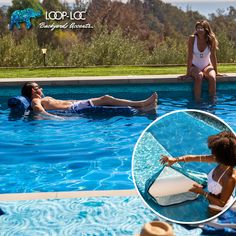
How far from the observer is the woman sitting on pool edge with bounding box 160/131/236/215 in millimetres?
2939

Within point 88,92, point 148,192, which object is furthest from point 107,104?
point 148,192

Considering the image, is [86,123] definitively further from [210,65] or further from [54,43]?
[54,43]

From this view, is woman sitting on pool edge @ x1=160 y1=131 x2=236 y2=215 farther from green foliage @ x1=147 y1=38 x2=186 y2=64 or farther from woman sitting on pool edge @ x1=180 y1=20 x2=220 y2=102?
green foliage @ x1=147 y1=38 x2=186 y2=64

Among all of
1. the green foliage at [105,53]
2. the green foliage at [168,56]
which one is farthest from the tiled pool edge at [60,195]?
the green foliage at [168,56]

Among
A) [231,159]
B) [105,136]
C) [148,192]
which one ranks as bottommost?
[105,136]

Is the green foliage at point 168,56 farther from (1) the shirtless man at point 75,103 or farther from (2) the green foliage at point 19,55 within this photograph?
(1) the shirtless man at point 75,103

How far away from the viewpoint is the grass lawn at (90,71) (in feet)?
35.1

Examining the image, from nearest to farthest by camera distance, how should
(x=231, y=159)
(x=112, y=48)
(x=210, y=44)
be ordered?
(x=231, y=159) → (x=210, y=44) → (x=112, y=48)

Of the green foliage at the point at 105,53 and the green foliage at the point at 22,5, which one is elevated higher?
the green foliage at the point at 22,5

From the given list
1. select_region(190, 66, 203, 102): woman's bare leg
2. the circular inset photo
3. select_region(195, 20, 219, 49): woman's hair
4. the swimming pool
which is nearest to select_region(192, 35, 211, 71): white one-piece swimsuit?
select_region(195, 20, 219, 49): woman's hair

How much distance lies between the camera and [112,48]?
13453mm

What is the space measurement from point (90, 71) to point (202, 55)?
2958 millimetres

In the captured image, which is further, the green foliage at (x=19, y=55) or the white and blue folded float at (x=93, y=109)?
the green foliage at (x=19, y=55)

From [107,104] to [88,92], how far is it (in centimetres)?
194
